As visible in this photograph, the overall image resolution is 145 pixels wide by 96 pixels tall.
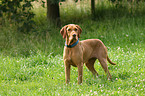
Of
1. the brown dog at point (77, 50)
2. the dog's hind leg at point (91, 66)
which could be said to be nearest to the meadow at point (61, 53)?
the dog's hind leg at point (91, 66)

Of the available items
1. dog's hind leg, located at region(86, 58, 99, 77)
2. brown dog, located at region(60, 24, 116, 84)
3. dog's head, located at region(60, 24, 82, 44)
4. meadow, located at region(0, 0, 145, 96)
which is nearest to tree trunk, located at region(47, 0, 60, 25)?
meadow, located at region(0, 0, 145, 96)

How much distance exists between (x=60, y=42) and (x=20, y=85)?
374 cm

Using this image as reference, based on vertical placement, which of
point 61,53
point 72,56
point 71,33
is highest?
point 71,33

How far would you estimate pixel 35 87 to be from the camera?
4711 mm

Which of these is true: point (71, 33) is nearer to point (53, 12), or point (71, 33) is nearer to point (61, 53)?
point (61, 53)

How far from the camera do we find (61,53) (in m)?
7.39

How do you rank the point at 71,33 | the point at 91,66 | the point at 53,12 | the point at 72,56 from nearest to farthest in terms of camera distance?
the point at 71,33, the point at 72,56, the point at 91,66, the point at 53,12

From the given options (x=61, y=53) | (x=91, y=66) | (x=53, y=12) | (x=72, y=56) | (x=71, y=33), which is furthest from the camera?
(x=53, y=12)

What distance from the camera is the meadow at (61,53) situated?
442cm

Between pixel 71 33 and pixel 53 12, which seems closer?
pixel 71 33

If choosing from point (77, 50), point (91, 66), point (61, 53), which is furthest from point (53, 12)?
point (77, 50)

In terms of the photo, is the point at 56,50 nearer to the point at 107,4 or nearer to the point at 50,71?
the point at 50,71

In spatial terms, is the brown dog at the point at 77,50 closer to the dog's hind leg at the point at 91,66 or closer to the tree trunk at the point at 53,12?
the dog's hind leg at the point at 91,66

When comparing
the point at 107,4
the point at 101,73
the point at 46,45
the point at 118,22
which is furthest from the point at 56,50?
the point at 107,4
